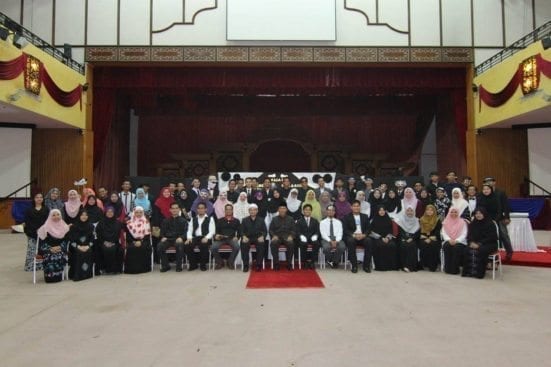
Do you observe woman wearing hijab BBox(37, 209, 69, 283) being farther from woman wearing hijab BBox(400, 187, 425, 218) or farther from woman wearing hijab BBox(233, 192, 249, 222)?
woman wearing hijab BBox(400, 187, 425, 218)

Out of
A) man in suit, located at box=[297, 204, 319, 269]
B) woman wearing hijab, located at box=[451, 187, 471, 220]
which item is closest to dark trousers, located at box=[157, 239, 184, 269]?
man in suit, located at box=[297, 204, 319, 269]

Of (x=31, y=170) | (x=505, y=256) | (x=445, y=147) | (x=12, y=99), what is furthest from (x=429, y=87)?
(x=31, y=170)

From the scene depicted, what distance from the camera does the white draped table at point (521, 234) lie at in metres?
6.27

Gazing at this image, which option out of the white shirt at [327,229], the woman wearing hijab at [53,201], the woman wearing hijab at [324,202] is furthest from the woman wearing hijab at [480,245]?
the woman wearing hijab at [53,201]

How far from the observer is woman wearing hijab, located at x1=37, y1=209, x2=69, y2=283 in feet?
15.4

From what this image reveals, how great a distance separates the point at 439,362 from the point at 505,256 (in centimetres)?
417

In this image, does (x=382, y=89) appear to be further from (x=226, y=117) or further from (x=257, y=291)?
(x=257, y=291)

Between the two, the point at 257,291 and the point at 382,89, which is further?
the point at 382,89

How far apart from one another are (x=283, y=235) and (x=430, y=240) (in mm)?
1888

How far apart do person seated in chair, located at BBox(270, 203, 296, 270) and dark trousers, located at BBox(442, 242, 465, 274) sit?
191 centimetres

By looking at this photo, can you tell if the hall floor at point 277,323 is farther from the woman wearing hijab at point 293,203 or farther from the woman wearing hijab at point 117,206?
the woman wearing hijab at point 293,203

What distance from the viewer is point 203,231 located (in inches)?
222

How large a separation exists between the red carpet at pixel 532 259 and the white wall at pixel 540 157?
4569mm

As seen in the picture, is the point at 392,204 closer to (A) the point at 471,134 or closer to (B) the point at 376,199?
(B) the point at 376,199
